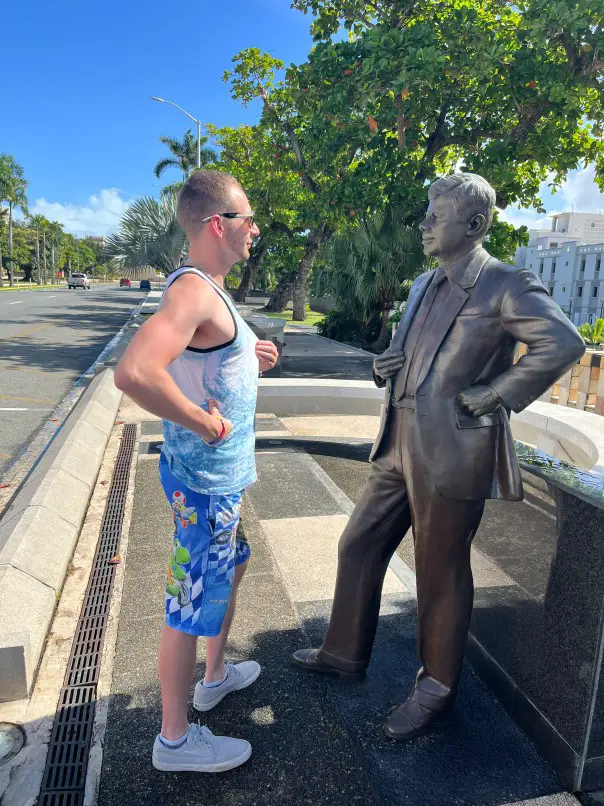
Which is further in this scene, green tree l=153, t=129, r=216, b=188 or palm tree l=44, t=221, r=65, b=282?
palm tree l=44, t=221, r=65, b=282

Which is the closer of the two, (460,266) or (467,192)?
(467,192)

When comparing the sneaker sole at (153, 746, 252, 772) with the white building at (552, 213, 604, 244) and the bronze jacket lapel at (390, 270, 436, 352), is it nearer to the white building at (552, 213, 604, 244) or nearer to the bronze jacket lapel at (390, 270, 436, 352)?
the bronze jacket lapel at (390, 270, 436, 352)

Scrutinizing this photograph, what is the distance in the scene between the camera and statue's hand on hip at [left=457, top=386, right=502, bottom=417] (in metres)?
1.91

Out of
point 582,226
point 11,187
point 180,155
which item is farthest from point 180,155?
point 582,226

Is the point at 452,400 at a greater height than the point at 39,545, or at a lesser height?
greater

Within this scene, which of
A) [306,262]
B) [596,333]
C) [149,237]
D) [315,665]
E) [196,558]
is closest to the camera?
[196,558]

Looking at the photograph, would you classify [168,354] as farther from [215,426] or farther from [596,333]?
[596,333]

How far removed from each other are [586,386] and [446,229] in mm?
5517

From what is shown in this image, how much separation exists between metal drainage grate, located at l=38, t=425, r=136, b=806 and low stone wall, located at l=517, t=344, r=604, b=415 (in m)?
4.98

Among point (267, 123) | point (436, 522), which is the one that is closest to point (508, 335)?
point (436, 522)

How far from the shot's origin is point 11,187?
6625 cm

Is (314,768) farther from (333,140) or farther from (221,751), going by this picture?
(333,140)

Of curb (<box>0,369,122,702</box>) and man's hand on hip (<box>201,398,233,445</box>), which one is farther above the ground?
man's hand on hip (<box>201,398,233,445</box>)

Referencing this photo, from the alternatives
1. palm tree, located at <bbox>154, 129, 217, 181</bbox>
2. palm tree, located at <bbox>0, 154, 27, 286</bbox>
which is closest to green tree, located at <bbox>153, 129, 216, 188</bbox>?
palm tree, located at <bbox>154, 129, 217, 181</bbox>
